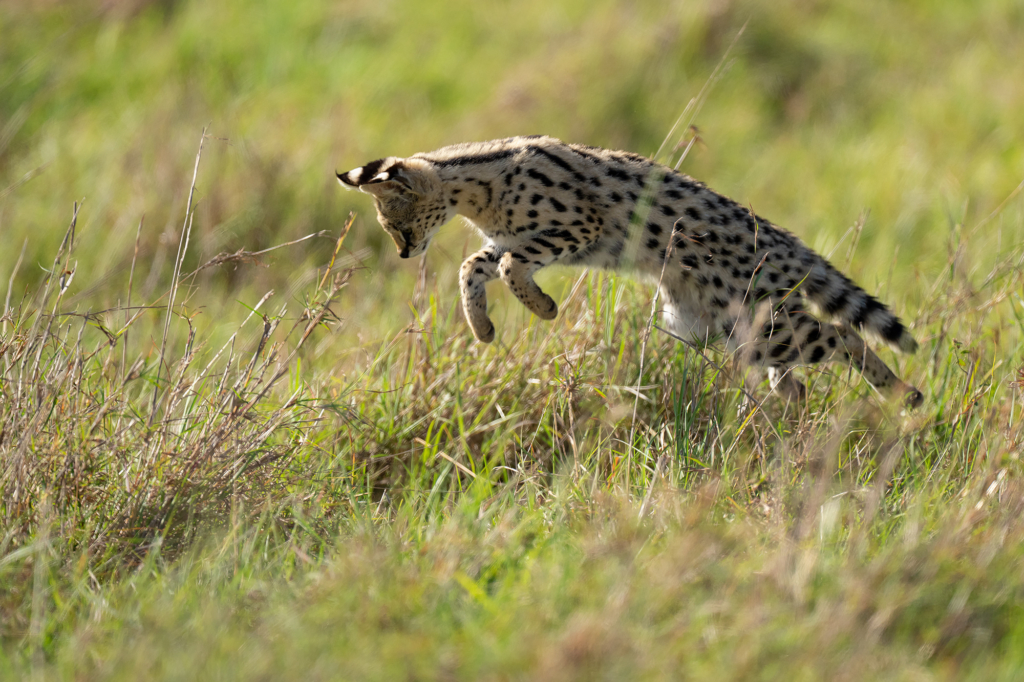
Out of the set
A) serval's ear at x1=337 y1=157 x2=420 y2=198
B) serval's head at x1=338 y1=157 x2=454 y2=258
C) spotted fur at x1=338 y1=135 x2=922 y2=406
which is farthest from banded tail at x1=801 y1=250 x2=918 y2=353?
serval's ear at x1=337 y1=157 x2=420 y2=198

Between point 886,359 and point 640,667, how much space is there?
3.42 meters

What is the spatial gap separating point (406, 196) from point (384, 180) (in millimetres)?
285

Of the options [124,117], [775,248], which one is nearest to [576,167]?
[775,248]

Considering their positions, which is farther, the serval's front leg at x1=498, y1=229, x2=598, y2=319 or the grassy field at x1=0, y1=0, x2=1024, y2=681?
the serval's front leg at x1=498, y1=229, x2=598, y2=319

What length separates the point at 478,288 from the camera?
4609mm

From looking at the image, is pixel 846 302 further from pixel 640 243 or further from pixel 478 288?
pixel 478 288

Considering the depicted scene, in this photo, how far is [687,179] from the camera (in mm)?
4914

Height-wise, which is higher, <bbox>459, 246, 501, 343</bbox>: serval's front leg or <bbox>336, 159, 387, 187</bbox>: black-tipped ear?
<bbox>336, 159, 387, 187</bbox>: black-tipped ear

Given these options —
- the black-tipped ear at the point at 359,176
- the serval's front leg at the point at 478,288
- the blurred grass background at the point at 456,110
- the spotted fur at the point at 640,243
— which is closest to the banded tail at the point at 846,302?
the spotted fur at the point at 640,243

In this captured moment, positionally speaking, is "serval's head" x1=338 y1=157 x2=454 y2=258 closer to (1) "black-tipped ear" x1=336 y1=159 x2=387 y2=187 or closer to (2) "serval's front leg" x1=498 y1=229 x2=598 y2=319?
(1) "black-tipped ear" x1=336 y1=159 x2=387 y2=187

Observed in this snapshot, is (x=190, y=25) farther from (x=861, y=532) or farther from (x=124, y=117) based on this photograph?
Result: (x=861, y=532)

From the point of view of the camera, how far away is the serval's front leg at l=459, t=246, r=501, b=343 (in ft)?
14.8

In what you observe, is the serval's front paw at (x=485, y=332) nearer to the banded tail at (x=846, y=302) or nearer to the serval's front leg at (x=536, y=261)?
the serval's front leg at (x=536, y=261)

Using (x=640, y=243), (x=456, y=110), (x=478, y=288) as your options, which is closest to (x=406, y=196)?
(x=478, y=288)
